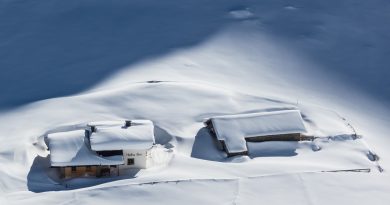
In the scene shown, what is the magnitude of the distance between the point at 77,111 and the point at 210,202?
391 inches

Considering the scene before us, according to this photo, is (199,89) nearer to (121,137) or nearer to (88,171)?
(121,137)

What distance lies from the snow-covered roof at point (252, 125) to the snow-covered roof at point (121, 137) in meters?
A: 3.42

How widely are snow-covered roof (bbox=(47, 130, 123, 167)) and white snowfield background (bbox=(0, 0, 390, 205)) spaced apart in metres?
0.80

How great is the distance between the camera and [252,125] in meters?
33.3

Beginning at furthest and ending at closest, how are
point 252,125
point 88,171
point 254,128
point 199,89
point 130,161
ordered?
point 199,89 → point 252,125 → point 254,128 → point 130,161 → point 88,171

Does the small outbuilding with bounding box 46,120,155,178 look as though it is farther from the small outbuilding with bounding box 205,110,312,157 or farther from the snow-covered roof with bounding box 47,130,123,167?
the small outbuilding with bounding box 205,110,312,157

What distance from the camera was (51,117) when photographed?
113 ft

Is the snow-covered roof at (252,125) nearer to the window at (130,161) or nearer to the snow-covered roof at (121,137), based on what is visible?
the snow-covered roof at (121,137)

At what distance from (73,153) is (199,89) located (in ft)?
31.0

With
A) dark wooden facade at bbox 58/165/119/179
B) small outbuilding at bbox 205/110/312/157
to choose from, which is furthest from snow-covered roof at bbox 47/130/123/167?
small outbuilding at bbox 205/110/312/157

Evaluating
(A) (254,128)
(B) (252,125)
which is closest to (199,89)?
(B) (252,125)

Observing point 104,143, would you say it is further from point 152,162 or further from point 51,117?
point 51,117

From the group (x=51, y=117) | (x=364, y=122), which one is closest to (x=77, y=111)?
(x=51, y=117)

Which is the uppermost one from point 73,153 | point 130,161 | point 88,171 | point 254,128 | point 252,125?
point 252,125
